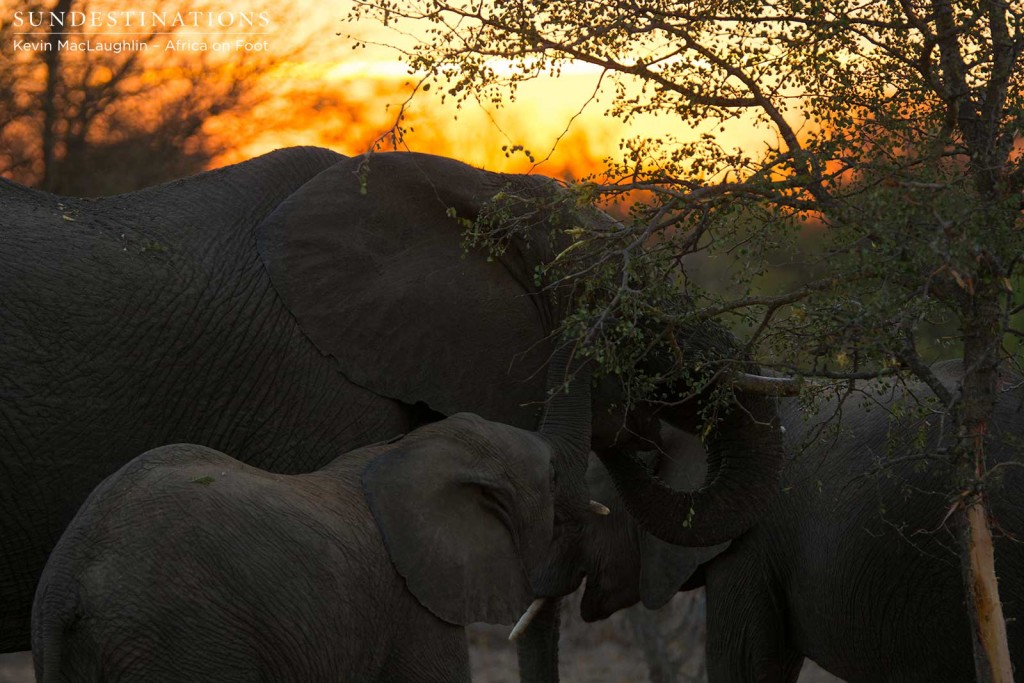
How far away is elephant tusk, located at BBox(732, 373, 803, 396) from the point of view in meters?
5.30

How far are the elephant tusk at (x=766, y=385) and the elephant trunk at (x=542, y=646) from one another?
163 centimetres

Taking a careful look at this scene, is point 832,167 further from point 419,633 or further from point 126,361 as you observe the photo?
point 126,361

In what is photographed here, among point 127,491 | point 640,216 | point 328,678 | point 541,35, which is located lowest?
point 328,678

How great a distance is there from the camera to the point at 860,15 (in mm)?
5285

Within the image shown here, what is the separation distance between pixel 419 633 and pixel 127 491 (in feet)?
3.21

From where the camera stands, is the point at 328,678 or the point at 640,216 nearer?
the point at 328,678

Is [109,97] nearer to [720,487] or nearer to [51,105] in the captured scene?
[51,105]

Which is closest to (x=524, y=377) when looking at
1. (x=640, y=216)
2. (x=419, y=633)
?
(x=640, y=216)

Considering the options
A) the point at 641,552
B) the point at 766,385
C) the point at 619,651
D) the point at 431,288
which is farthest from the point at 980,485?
the point at 619,651

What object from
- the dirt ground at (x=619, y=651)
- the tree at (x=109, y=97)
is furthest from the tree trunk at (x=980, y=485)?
the tree at (x=109, y=97)

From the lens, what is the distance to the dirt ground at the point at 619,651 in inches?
413

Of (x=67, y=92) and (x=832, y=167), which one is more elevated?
(x=67, y=92)

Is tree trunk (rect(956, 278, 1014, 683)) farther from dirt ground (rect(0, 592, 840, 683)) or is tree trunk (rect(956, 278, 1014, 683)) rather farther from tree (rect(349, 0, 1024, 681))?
dirt ground (rect(0, 592, 840, 683))

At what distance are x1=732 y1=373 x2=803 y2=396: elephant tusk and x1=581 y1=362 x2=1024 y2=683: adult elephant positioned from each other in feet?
0.57
